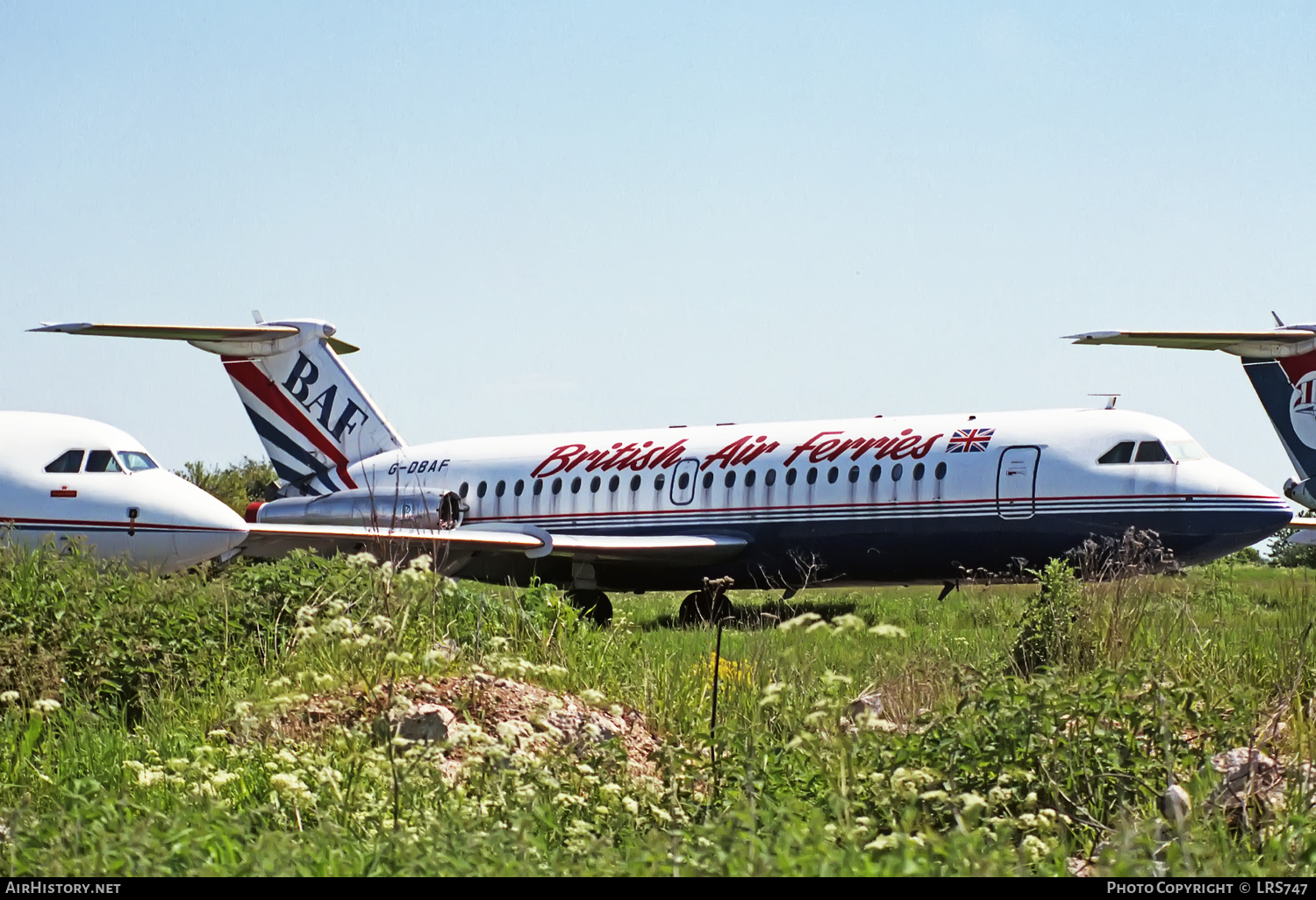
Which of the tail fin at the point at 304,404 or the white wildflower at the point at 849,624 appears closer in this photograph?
the white wildflower at the point at 849,624

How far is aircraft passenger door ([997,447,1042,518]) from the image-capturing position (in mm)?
19469

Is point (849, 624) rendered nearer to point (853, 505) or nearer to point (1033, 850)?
point (1033, 850)

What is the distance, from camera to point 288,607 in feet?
34.8

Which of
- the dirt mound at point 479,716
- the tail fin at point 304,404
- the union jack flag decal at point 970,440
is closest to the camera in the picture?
the dirt mound at point 479,716

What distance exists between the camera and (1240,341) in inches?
928

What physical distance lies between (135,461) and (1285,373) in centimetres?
1714

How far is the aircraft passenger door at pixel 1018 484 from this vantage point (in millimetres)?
19469

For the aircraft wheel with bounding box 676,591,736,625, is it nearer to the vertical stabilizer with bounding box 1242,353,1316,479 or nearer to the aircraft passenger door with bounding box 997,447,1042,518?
the aircraft passenger door with bounding box 997,447,1042,518

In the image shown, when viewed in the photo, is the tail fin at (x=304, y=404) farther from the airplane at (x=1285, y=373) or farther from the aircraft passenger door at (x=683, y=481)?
the airplane at (x=1285, y=373)

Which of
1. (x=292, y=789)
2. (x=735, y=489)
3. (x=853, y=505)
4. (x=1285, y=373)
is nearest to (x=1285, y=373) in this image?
(x=1285, y=373)

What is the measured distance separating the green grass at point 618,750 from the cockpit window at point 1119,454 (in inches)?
296

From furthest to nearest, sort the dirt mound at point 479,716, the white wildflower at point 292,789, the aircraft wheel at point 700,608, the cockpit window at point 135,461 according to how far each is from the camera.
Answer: the aircraft wheel at point 700,608
the cockpit window at point 135,461
the dirt mound at point 479,716
the white wildflower at point 292,789

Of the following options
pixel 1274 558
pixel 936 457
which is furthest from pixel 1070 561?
pixel 1274 558

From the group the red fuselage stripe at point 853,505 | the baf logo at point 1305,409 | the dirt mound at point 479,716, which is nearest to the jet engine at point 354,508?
Result: the red fuselage stripe at point 853,505
